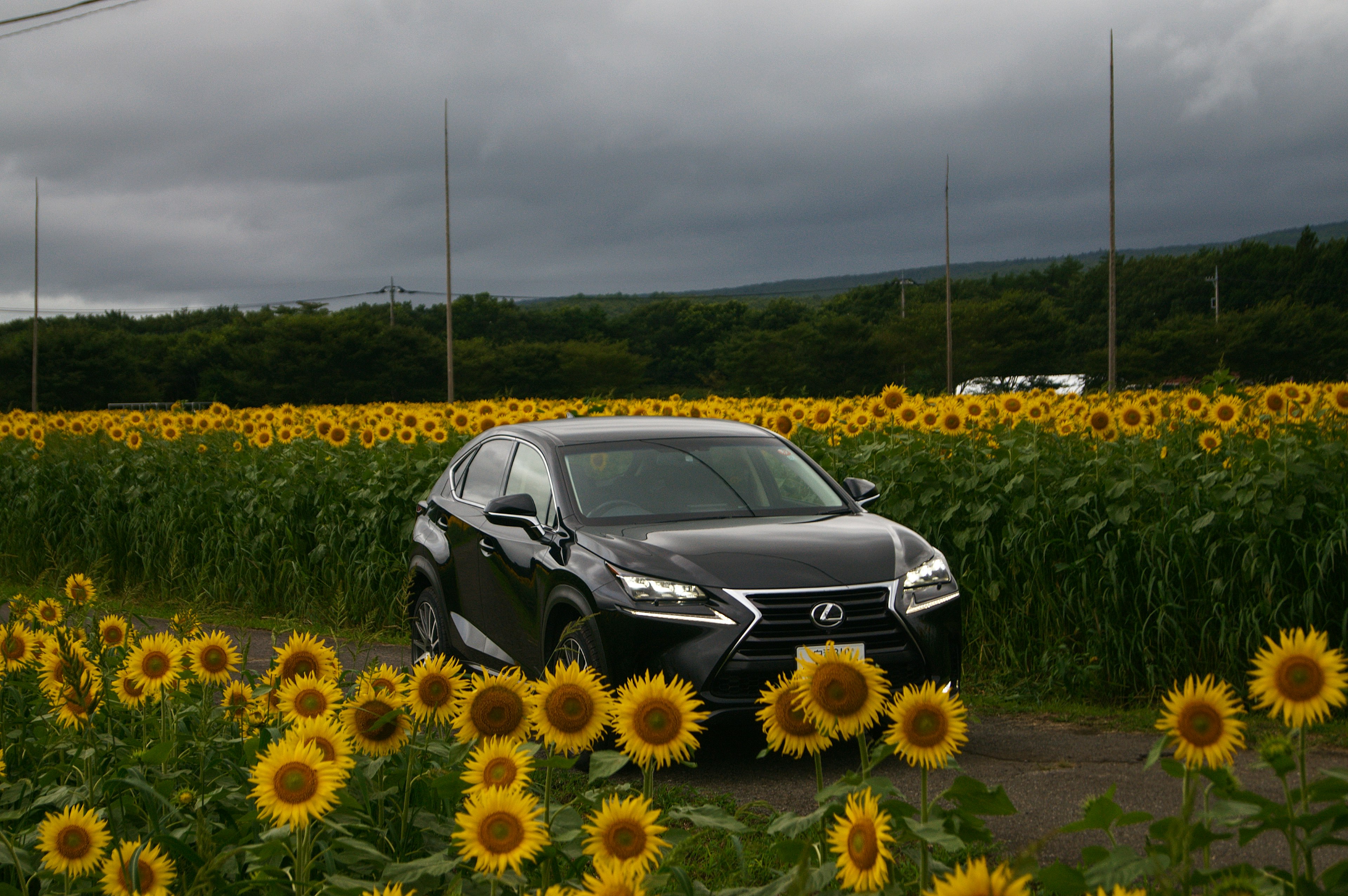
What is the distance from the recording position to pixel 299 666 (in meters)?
3.47

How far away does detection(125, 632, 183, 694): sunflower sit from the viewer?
370cm

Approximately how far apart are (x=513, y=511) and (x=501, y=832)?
14.1 feet

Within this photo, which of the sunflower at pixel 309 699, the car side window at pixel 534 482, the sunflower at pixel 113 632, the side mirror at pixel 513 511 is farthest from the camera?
the car side window at pixel 534 482

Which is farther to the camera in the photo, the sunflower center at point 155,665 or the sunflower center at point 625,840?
the sunflower center at point 155,665

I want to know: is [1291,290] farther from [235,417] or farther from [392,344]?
[235,417]

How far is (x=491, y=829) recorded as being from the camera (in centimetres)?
218

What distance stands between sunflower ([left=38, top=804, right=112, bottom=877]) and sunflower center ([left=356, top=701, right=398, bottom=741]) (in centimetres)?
58

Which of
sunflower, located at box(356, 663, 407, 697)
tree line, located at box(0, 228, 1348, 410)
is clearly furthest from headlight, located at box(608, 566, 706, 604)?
tree line, located at box(0, 228, 1348, 410)

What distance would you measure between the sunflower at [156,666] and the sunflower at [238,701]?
7.0 inches

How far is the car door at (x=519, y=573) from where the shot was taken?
21.6ft

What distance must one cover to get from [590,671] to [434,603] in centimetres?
533

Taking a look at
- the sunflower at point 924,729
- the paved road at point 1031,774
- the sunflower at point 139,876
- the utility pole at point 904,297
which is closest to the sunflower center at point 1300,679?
the sunflower at point 924,729

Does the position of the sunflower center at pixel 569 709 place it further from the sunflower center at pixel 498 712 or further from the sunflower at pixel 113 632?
the sunflower at pixel 113 632

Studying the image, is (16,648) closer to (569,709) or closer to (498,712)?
(498,712)
